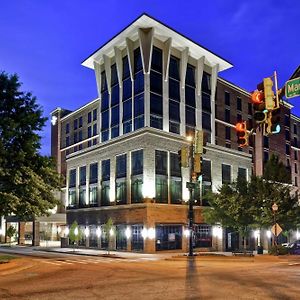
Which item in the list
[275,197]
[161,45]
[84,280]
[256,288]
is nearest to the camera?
[256,288]

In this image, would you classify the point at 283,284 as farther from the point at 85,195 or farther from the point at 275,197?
the point at 85,195

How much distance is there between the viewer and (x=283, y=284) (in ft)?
58.9

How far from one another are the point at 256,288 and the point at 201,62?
47.9 metres

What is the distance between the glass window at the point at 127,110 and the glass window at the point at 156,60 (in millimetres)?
5419

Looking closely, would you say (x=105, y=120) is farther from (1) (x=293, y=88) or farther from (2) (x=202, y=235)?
(1) (x=293, y=88)

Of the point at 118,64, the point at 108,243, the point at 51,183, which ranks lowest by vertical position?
the point at 108,243

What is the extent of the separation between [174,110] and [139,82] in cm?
612

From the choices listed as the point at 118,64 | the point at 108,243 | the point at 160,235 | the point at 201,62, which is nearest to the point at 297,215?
the point at 160,235

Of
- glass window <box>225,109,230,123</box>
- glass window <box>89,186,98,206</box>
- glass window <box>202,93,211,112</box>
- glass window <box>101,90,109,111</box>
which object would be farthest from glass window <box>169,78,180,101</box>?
glass window <box>89,186,98,206</box>

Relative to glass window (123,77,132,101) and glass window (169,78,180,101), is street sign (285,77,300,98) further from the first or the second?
glass window (123,77,132,101)

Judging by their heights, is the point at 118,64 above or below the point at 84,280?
above

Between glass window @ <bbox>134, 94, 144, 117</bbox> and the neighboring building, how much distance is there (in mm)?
128

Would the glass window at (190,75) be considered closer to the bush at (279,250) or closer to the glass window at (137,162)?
the glass window at (137,162)

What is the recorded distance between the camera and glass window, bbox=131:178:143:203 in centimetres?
4959
